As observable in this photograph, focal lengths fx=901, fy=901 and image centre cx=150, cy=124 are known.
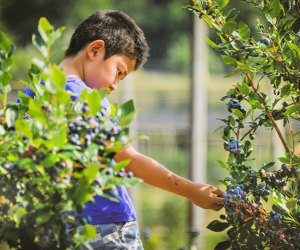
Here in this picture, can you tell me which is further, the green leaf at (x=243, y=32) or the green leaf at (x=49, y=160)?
the green leaf at (x=243, y=32)

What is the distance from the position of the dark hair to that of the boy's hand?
72cm

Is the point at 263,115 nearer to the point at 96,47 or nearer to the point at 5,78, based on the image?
the point at 96,47

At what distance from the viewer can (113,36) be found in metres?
3.12

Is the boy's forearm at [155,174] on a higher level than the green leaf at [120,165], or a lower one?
higher

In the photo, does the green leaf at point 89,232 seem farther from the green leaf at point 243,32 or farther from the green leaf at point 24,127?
the green leaf at point 243,32

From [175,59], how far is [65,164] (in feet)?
65.0

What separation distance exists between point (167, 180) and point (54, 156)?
2.39ft

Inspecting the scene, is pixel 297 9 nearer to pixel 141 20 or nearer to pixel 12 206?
pixel 12 206

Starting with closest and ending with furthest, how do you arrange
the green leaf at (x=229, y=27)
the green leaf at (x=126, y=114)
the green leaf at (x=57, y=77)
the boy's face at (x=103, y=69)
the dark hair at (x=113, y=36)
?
the green leaf at (x=57, y=77)
the green leaf at (x=126, y=114)
the green leaf at (x=229, y=27)
the boy's face at (x=103, y=69)
the dark hair at (x=113, y=36)

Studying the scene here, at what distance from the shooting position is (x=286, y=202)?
246 cm

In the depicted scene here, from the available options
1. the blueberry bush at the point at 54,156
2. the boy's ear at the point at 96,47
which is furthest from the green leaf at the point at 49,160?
the boy's ear at the point at 96,47

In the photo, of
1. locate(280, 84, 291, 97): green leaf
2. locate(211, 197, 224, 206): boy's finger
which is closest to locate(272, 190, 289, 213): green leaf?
locate(211, 197, 224, 206): boy's finger

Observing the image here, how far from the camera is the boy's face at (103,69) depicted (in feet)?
9.60

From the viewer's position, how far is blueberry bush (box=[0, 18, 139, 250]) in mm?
1850
